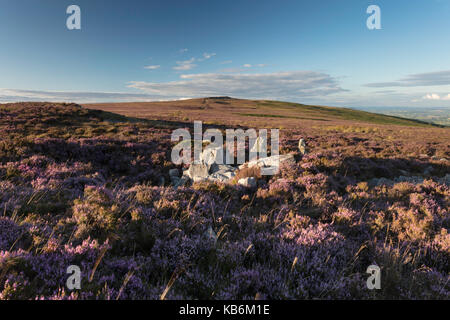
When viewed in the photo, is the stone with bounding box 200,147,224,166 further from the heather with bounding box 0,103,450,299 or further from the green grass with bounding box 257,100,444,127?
the green grass with bounding box 257,100,444,127

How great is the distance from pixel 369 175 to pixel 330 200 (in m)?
5.75

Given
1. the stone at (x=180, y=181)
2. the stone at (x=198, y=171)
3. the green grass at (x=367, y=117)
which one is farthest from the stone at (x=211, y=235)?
the green grass at (x=367, y=117)

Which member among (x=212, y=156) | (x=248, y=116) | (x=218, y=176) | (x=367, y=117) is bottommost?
(x=218, y=176)

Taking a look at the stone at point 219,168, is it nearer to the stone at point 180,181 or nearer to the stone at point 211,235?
the stone at point 180,181

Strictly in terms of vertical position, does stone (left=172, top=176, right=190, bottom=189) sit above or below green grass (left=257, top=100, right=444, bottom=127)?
below

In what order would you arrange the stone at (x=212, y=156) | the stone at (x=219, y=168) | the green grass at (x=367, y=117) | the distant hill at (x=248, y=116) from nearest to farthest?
the stone at (x=219, y=168), the stone at (x=212, y=156), the distant hill at (x=248, y=116), the green grass at (x=367, y=117)

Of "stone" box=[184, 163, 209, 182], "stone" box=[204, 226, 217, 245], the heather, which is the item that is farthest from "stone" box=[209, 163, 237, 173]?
"stone" box=[204, 226, 217, 245]

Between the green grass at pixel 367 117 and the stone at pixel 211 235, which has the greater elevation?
the green grass at pixel 367 117

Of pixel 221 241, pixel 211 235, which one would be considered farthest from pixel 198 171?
pixel 221 241

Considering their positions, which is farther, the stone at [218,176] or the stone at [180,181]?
the stone at [180,181]

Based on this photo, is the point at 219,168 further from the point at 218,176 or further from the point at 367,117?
the point at 367,117

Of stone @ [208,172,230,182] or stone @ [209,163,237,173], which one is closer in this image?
stone @ [208,172,230,182]

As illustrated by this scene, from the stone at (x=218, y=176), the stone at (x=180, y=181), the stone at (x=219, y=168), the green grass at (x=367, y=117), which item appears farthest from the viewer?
the green grass at (x=367, y=117)

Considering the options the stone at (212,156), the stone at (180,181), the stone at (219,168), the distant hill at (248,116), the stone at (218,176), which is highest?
the distant hill at (248,116)
